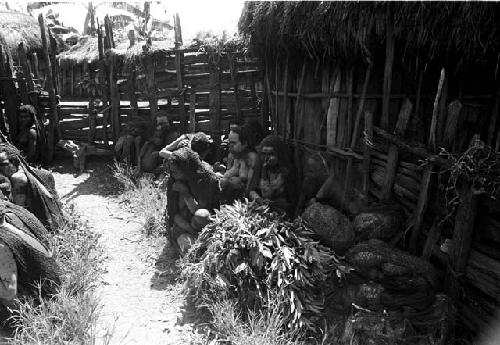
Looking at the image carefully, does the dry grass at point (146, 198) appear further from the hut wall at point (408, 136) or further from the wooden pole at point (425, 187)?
the wooden pole at point (425, 187)

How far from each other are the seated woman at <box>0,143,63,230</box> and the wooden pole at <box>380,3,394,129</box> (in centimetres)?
464

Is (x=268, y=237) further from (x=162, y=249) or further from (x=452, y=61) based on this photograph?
(x=452, y=61)

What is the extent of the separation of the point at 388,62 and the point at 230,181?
2.63 m

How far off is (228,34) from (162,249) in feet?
16.4

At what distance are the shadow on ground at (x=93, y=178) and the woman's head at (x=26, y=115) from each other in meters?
1.18

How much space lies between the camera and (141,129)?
348 inches

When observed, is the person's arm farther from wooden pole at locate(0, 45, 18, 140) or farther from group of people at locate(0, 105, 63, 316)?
group of people at locate(0, 105, 63, 316)

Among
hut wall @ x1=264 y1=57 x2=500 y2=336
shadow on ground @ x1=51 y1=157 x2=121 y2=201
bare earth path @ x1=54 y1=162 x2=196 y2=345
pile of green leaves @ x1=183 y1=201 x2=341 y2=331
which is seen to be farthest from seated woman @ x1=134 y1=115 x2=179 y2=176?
pile of green leaves @ x1=183 y1=201 x2=341 y2=331

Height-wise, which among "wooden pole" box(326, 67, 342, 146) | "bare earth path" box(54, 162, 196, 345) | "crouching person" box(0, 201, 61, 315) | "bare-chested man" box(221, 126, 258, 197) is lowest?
"bare earth path" box(54, 162, 196, 345)

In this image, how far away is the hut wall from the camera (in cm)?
342

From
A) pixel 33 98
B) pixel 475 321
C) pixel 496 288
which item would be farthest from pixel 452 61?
pixel 33 98

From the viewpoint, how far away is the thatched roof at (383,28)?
11.3 ft

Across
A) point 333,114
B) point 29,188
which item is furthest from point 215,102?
point 29,188

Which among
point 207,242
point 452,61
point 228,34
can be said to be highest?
point 228,34
